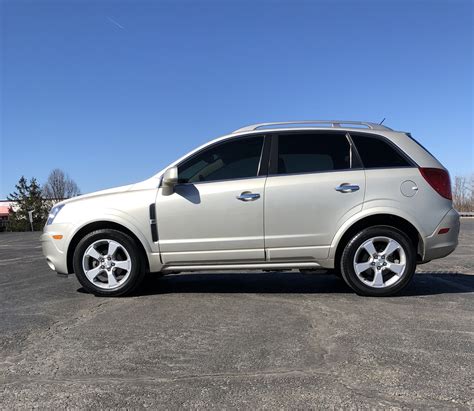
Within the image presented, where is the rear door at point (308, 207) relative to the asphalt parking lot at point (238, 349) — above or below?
above

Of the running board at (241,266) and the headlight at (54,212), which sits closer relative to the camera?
the running board at (241,266)

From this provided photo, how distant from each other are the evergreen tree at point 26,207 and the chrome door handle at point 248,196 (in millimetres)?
66100

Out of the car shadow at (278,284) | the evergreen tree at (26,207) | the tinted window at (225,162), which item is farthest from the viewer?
the evergreen tree at (26,207)

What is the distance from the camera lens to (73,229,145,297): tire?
5055mm

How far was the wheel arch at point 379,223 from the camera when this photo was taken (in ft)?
16.2

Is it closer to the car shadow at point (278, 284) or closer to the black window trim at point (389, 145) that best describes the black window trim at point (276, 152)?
the black window trim at point (389, 145)

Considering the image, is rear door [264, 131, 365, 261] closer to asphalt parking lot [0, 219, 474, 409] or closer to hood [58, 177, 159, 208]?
asphalt parking lot [0, 219, 474, 409]

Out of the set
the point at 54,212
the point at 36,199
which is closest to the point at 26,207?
the point at 36,199

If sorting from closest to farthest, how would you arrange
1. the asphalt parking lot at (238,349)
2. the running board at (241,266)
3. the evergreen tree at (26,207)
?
the asphalt parking lot at (238,349) < the running board at (241,266) < the evergreen tree at (26,207)

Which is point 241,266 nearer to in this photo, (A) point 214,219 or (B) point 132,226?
(A) point 214,219

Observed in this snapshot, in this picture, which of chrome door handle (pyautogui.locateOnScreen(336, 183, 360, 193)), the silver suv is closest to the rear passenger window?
the silver suv

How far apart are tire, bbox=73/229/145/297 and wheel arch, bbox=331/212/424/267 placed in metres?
2.23

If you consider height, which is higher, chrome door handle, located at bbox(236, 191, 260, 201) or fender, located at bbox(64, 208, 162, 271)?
chrome door handle, located at bbox(236, 191, 260, 201)

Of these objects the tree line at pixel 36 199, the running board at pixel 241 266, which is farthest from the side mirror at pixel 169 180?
the tree line at pixel 36 199
